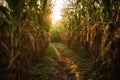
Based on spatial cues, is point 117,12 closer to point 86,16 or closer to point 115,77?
point 115,77

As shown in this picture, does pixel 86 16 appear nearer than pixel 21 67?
No

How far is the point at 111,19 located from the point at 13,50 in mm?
1911

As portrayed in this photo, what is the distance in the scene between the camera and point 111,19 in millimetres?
3502

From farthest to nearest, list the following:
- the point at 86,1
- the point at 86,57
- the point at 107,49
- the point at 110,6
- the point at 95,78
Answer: the point at 86,57 → the point at 86,1 → the point at 95,78 → the point at 110,6 → the point at 107,49

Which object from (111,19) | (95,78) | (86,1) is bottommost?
(95,78)

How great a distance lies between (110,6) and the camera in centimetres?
345

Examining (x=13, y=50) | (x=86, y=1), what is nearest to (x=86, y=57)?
(x=86, y=1)

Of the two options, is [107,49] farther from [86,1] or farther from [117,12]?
[86,1]

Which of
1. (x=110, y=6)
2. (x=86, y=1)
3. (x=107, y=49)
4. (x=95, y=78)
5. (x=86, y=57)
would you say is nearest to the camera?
(x=107, y=49)

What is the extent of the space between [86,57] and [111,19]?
150 inches

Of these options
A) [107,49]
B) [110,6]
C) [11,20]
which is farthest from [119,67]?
[11,20]

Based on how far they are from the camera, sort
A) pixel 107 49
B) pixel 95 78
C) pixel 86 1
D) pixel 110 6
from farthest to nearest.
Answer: pixel 86 1, pixel 95 78, pixel 110 6, pixel 107 49

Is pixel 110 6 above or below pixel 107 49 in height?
above

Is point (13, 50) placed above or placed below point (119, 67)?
above
